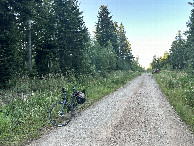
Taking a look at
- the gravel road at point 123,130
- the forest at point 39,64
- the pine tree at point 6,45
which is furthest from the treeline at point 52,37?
the gravel road at point 123,130

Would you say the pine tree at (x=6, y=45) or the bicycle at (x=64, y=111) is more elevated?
the pine tree at (x=6, y=45)

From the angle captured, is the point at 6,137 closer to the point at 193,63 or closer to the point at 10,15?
the point at 10,15

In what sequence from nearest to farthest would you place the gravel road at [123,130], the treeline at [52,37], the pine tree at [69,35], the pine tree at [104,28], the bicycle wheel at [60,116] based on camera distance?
the gravel road at [123,130] → the bicycle wheel at [60,116] → the treeline at [52,37] → the pine tree at [69,35] → the pine tree at [104,28]

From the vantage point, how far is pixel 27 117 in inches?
245

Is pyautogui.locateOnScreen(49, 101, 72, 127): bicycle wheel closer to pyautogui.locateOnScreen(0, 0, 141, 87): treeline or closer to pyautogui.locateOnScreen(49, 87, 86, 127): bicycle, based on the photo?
pyautogui.locateOnScreen(49, 87, 86, 127): bicycle

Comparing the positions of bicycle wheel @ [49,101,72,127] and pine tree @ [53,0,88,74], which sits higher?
pine tree @ [53,0,88,74]

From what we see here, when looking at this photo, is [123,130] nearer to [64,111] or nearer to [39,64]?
[64,111]

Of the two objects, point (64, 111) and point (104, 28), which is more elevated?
point (104, 28)

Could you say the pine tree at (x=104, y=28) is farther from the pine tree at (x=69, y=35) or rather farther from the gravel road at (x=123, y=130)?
the gravel road at (x=123, y=130)

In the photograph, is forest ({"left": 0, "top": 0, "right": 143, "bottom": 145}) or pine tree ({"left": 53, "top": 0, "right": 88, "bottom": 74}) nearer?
forest ({"left": 0, "top": 0, "right": 143, "bottom": 145})

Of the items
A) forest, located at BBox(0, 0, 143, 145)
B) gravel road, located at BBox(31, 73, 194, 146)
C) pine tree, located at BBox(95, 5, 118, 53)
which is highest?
pine tree, located at BBox(95, 5, 118, 53)

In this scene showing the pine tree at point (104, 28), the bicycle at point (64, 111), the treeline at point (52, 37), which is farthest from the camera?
the pine tree at point (104, 28)

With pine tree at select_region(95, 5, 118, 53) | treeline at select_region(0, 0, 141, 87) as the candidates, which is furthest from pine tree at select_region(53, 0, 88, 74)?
pine tree at select_region(95, 5, 118, 53)

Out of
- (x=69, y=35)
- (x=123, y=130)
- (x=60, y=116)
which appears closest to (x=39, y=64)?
(x=69, y=35)
